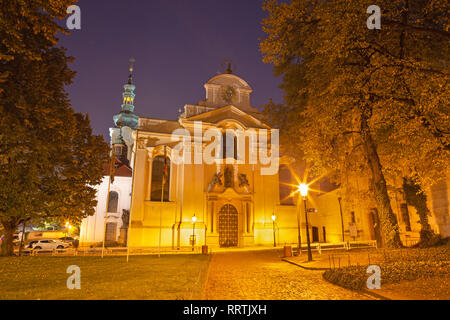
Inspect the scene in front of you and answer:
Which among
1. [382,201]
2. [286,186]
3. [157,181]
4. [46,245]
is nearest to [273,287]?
[382,201]

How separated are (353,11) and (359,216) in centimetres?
2398

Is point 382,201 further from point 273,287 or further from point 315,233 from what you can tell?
point 315,233

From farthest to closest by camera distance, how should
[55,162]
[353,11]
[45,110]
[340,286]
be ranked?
[55,162] → [45,110] → [353,11] → [340,286]

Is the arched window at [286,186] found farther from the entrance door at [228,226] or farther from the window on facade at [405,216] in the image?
the window on facade at [405,216]

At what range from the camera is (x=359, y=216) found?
28672mm

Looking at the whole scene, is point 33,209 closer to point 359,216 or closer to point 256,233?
point 256,233

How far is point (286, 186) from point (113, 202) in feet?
75.9

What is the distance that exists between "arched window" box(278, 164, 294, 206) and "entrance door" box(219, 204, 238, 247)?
6479mm

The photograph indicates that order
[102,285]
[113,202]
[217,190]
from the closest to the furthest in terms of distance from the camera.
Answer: [102,285] → [217,190] → [113,202]

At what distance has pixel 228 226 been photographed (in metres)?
29.1

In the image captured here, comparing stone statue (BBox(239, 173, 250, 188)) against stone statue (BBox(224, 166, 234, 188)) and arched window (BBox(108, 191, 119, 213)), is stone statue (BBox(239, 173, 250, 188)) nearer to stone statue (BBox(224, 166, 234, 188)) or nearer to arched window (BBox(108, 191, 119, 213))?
stone statue (BBox(224, 166, 234, 188))

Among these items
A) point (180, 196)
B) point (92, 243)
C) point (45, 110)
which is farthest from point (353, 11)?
point (92, 243)

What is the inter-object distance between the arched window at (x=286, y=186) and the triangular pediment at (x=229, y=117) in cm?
685

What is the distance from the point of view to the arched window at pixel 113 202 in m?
37.3
